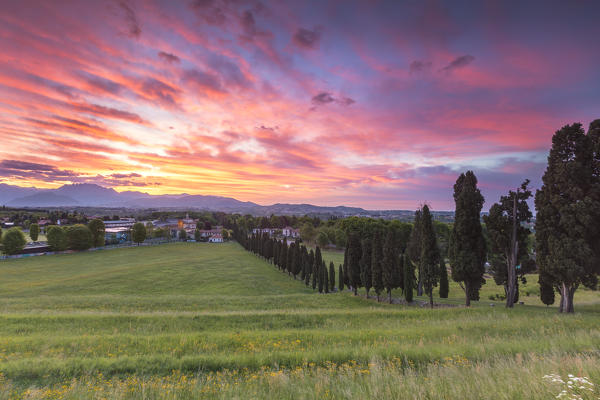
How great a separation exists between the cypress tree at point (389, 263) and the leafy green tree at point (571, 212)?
13186mm

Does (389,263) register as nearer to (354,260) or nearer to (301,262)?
(354,260)

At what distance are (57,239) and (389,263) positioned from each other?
3551 inches

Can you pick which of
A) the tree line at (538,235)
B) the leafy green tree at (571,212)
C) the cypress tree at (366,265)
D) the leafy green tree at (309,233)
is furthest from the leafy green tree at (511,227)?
the leafy green tree at (309,233)

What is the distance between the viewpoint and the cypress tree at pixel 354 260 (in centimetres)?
3456

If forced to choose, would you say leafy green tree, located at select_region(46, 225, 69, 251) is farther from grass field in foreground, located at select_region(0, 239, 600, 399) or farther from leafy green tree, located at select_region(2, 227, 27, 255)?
grass field in foreground, located at select_region(0, 239, 600, 399)

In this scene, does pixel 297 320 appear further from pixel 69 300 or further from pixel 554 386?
pixel 69 300

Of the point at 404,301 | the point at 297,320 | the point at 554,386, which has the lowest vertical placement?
the point at 404,301

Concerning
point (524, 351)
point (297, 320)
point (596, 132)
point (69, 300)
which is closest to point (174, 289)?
point (69, 300)

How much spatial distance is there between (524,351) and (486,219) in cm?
1658

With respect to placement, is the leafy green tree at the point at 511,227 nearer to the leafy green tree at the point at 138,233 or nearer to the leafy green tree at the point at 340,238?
the leafy green tree at the point at 340,238

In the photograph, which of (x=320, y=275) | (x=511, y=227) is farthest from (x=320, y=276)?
(x=511, y=227)

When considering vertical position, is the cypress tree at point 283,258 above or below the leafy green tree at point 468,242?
below

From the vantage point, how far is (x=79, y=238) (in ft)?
247

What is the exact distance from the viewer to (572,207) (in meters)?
16.7
